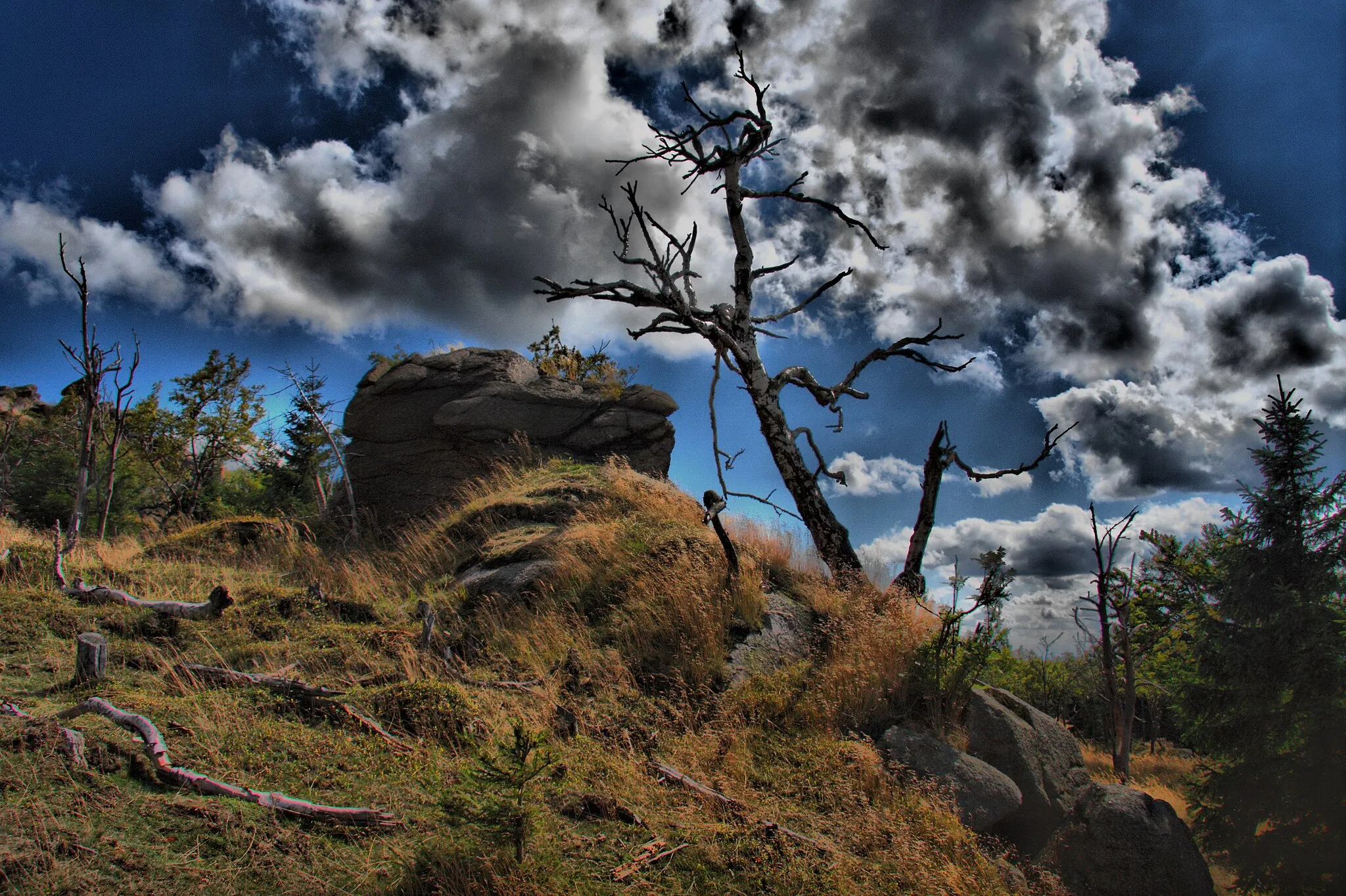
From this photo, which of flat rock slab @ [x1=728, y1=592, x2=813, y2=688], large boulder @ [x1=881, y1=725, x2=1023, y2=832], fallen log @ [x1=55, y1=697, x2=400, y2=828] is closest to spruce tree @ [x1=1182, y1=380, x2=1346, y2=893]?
large boulder @ [x1=881, y1=725, x2=1023, y2=832]

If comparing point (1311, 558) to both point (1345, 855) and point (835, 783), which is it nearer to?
point (1345, 855)

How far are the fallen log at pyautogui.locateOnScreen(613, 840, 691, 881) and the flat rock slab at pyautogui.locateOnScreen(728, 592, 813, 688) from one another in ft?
11.5

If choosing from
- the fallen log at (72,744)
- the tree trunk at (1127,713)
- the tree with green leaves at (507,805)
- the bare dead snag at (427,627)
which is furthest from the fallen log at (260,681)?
the tree trunk at (1127,713)

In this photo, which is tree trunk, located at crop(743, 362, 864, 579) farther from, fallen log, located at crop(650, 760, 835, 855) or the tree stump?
the tree stump

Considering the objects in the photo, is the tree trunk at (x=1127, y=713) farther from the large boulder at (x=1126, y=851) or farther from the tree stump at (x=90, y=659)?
the tree stump at (x=90, y=659)

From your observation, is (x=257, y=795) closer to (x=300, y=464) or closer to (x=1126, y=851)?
(x=1126, y=851)

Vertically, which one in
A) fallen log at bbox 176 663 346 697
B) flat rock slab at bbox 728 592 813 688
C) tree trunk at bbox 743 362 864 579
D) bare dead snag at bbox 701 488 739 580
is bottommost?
fallen log at bbox 176 663 346 697

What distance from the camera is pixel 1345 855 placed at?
5.99m

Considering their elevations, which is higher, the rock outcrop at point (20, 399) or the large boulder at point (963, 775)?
the rock outcrop at point (20, 399)

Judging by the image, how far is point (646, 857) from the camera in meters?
4.55

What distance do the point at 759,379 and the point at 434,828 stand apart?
30.5ft

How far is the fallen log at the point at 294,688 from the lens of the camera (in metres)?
5.98

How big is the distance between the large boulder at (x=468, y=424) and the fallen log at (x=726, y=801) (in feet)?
38.2

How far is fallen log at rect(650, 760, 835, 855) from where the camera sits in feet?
16.4
